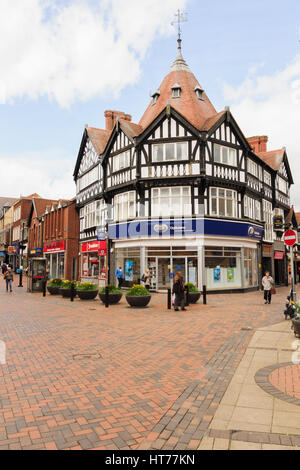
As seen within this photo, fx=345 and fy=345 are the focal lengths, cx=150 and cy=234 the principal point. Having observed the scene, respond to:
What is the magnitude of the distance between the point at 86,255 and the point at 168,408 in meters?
28.4

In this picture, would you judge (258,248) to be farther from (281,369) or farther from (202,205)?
(281,369)

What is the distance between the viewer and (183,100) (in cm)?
2542

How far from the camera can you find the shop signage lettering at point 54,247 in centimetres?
3529

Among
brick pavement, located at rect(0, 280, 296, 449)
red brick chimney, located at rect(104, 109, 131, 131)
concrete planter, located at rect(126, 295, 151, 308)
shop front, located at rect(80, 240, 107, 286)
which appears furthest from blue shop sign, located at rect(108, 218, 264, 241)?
red brick chimney, located at rect(104, 109, 131, 131)

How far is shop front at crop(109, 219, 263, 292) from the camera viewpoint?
2270 centimetres

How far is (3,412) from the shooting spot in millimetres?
4551

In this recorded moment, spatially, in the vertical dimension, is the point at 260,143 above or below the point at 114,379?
above

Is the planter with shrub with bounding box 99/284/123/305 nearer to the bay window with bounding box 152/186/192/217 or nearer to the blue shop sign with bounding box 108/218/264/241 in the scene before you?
the blue shop sign with bounding box 108/218/264/241

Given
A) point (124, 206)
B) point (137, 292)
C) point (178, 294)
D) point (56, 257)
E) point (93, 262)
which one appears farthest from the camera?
point (56, 257)

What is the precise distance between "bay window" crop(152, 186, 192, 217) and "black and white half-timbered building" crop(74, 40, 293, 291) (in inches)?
2.6

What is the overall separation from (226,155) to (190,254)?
758cm

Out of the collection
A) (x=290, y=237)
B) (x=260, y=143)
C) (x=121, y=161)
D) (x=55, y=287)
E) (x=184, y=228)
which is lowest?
(x=55, y=287)

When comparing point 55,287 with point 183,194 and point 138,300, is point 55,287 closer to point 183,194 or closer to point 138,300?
point 138,300

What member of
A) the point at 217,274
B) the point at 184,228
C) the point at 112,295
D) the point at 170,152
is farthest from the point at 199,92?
the point at 112,295
